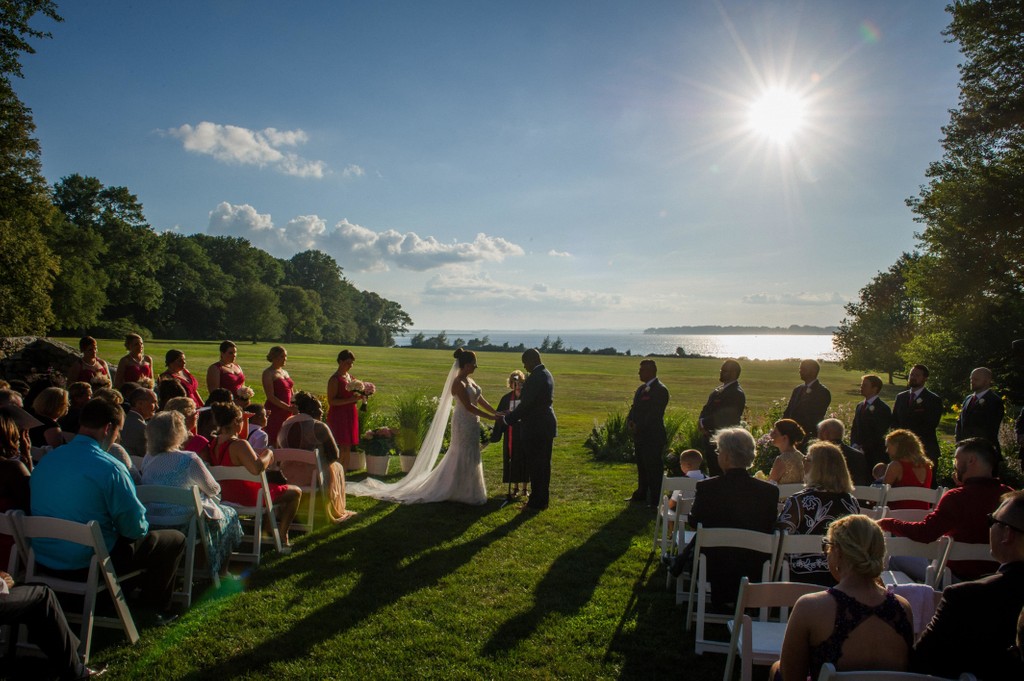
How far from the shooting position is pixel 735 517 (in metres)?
5.04

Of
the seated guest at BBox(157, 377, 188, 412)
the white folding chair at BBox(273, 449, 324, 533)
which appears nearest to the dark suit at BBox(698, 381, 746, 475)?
the white folding chair at BBox(273, 449, 324, 533)

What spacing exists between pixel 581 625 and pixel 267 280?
11313 centimetres

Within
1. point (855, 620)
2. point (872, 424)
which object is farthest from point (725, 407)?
point (855, 620)

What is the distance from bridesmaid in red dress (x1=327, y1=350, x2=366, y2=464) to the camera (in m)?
10.5

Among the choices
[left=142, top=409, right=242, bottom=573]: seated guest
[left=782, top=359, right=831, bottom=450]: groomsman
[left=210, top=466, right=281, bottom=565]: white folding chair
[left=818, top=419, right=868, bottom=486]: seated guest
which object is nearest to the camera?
[left=142, top=409, right=242, bottom=573]: seated guest

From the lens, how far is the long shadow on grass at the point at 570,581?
16.7 feet

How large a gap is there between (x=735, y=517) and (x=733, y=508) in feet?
0.24

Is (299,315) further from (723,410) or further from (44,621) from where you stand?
(44,621)

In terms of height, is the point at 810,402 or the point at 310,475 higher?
the point at 810,402

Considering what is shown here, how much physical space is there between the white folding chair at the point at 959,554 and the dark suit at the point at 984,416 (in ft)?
18.9

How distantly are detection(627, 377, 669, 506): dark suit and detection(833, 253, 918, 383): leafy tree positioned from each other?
51.0 meters

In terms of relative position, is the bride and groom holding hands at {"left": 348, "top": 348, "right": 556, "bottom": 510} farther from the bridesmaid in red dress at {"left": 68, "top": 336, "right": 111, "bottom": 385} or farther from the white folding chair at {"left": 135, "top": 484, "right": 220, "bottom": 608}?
the bridesmaid in red dress at {"left": 68, "top": 336, "right": 111, "bottom": 385}

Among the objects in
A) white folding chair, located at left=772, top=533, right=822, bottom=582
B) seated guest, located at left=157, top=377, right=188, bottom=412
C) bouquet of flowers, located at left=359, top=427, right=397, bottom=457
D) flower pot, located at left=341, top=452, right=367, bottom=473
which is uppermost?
seated guest, located at left=157, top=377, right=188, bottom=412

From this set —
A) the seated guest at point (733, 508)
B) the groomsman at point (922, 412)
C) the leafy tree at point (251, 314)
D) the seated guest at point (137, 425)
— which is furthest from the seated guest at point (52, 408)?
the leafy tree at point (251, 314)
